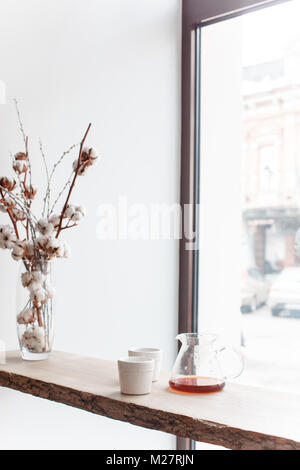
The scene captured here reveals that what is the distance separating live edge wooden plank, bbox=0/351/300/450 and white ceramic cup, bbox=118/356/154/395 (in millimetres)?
18

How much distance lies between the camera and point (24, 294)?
1.36m

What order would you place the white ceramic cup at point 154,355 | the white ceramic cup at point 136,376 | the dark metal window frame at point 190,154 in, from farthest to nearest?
the dark metal window frame at point 190,154 → the white ceramic cup at point 154,355 → the white ceramic cup at point 136,376

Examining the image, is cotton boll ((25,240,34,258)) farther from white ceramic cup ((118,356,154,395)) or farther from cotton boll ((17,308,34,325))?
white ceramic cup ((118,356,154,395))

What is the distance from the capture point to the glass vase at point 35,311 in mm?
1315

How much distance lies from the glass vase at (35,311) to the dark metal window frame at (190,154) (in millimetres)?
709

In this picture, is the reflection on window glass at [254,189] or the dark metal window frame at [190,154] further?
the dark metal window frame at [190,154]

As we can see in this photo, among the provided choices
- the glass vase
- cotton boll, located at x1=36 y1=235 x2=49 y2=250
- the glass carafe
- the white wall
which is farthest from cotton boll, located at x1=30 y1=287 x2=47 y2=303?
the glass carafe

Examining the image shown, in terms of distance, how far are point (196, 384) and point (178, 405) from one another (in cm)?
10

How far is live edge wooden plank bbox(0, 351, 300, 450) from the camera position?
886 millimetres

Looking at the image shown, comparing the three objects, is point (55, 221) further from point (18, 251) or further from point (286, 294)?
point (286, 294)

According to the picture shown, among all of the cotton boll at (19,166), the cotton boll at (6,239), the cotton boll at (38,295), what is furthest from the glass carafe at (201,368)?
the cotton boll at (19,166)

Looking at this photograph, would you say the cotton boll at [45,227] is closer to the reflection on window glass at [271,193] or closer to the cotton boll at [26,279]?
the cotton boll at [26,279]

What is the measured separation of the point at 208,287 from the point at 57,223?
2.65ft

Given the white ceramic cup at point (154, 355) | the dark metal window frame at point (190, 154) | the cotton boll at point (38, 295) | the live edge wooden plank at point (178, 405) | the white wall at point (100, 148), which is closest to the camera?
the live edge wooden plank at point (178, 405)
